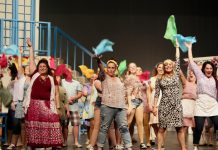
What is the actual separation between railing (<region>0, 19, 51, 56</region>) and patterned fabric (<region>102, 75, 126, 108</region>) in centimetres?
453

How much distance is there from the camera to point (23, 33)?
42.6 feet

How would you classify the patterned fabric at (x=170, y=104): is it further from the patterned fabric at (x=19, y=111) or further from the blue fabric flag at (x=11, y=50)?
the blue fabric flag at (x=11, y=50)

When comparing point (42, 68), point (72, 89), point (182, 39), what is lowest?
point (72, 89)

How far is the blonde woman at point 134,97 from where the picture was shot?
8.98 m

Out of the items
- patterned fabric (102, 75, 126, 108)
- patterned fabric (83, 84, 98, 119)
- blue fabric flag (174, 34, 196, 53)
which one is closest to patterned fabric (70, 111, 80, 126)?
patterned fabric (83, 84, 98, 119)

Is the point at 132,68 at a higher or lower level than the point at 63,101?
higher

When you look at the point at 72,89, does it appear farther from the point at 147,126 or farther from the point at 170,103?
the point at 170,103

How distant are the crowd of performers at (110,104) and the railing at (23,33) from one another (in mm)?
2990

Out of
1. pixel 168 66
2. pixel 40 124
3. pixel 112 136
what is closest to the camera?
pixel 40 124

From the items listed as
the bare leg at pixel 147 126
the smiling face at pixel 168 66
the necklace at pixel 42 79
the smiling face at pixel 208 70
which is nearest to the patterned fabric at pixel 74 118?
the bare leg at pixel 147 126

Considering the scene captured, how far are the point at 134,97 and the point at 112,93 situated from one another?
154 cm

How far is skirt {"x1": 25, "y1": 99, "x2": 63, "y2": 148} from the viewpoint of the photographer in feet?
23.4

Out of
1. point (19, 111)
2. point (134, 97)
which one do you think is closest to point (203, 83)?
point (134, 97)

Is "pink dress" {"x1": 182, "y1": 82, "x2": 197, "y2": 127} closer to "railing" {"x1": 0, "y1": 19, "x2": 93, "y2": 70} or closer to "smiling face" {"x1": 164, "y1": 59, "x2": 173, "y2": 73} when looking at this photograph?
"smiling face" {"x1": 164, "y1": 59, "x2": 173, "y2": 73}
